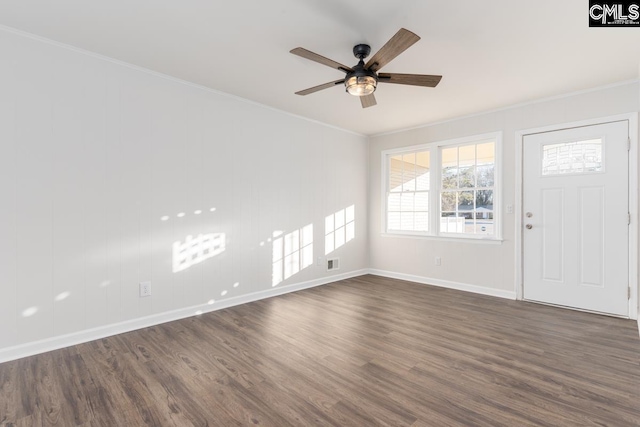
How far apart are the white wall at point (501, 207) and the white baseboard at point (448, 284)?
1 centimetres

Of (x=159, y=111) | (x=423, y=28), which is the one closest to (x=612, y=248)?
(x=423, y=28)

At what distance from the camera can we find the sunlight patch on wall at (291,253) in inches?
169

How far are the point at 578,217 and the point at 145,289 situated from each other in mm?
4887

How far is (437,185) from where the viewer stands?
16.2ft

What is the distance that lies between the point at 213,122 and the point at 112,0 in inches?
61.9

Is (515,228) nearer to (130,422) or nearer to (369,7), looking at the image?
(369,7)

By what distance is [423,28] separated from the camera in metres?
2.41

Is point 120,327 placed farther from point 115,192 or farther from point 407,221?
point 407,221

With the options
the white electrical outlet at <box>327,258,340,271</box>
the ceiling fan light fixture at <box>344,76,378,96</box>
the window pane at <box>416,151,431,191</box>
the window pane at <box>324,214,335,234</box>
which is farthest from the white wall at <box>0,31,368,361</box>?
the window pane at <box>416,151,431,191</box>

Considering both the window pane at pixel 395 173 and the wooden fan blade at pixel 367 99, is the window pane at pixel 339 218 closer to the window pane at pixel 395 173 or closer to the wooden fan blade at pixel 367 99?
the window pane at pixel 395 173

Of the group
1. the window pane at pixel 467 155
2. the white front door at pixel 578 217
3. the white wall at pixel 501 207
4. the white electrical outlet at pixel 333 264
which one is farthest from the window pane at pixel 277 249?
the white front door at pixel 578 217

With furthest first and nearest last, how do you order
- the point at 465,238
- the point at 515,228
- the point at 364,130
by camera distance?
the point at 364,130
the point at 465,238
the point at 515,228

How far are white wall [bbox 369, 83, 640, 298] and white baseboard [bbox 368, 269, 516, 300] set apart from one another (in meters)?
0.01


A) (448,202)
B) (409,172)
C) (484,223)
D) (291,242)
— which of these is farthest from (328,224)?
(484,223)
